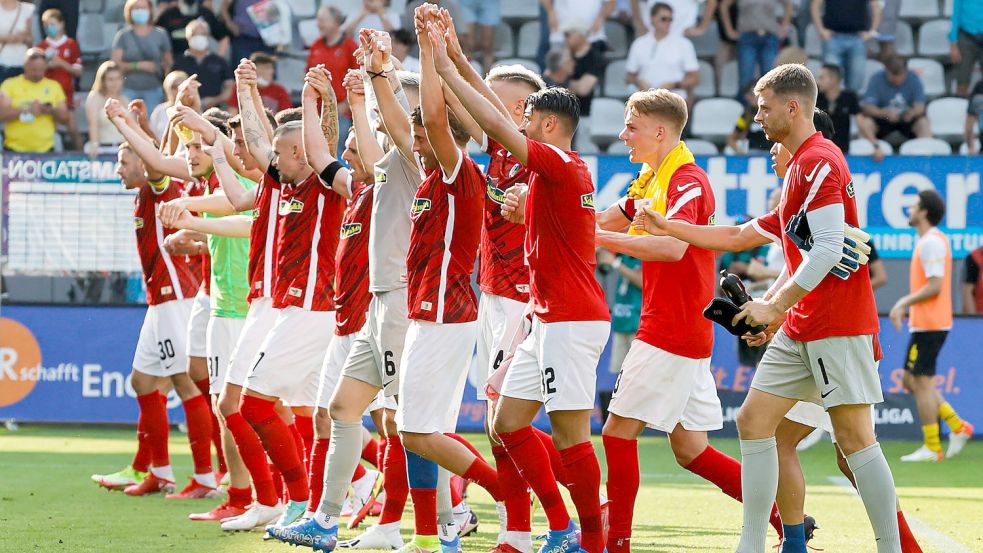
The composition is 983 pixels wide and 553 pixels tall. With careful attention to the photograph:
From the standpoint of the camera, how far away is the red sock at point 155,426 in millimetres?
8930

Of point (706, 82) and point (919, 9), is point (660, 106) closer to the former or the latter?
point (706, 82)

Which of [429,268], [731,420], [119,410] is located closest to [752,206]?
[731,420]

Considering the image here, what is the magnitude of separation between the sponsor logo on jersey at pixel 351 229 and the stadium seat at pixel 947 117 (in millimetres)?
11335

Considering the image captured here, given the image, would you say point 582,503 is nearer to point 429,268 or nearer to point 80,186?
point 429,268

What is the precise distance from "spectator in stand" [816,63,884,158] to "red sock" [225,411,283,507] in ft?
30.9

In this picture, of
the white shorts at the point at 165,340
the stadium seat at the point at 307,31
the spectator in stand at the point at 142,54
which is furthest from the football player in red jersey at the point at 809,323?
the stadium seat at the point at 307,31

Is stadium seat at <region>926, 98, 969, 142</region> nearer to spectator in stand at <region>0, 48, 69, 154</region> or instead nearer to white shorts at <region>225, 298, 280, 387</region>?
spectator in stand at <region>0, 48, 69, 154</region>

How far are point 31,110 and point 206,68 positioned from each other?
79.7 inches

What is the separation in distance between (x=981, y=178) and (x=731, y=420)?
10.7ft

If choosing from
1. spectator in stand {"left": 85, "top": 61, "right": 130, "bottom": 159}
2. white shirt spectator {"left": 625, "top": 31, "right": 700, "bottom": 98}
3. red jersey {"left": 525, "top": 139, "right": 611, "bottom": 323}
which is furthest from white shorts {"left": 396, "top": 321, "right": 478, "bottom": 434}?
white shirt spectator {"left": 625, "top": 31, "right": 700, "bottom": 98}

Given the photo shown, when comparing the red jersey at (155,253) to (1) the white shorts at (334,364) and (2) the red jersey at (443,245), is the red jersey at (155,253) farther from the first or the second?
(2) the red jersey at (443,245)

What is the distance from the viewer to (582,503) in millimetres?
5711

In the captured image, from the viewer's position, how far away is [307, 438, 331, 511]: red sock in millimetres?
6739

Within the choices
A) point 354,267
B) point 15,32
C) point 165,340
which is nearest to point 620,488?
point 354,267
